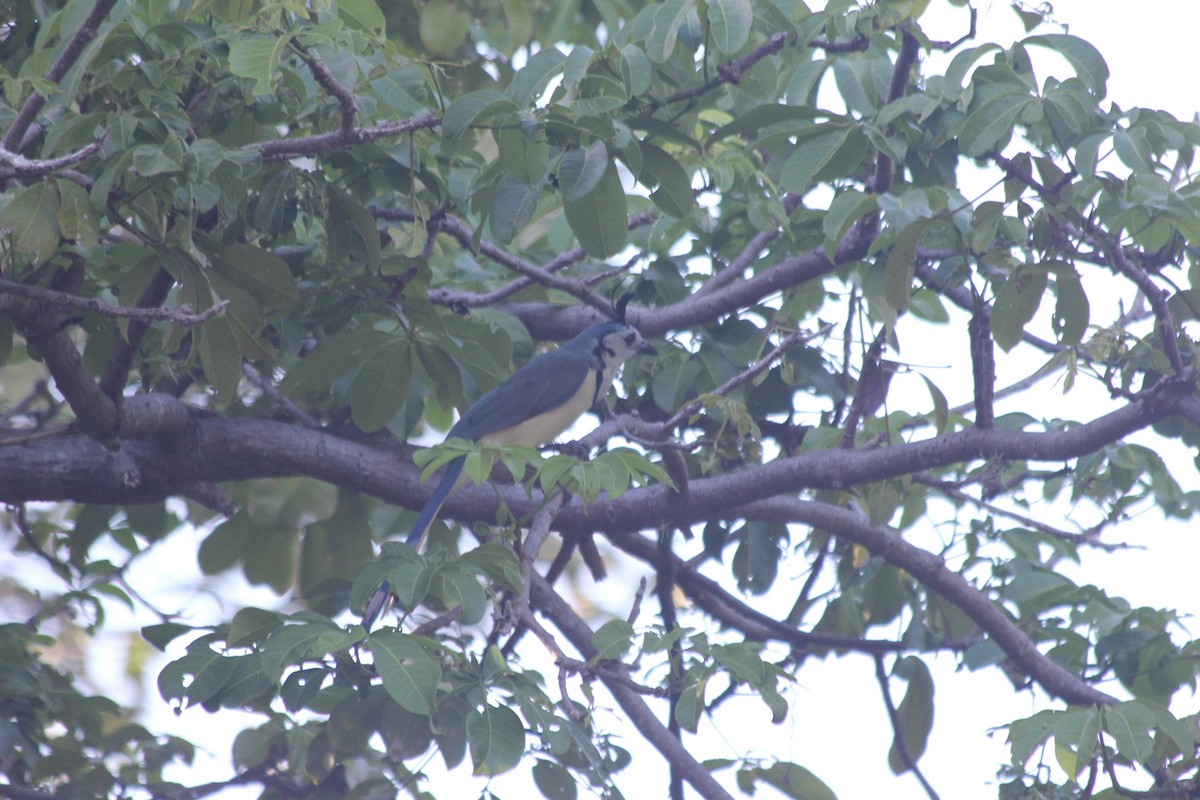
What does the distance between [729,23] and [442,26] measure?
1.80 metres

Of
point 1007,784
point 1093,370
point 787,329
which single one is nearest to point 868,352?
point 787,329

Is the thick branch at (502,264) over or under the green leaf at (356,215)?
over

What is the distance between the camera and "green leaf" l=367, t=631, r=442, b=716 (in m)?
2.43

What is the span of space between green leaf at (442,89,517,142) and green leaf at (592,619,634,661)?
1.18 metres

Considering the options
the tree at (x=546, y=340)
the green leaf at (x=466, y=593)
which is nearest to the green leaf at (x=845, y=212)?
the tree at (x=546, y=340)

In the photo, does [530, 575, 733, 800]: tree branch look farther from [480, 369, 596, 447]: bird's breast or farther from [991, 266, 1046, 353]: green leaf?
[991, 266, 1046, 353]: green leaf

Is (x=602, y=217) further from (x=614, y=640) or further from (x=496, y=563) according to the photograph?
(x=614, y=640)

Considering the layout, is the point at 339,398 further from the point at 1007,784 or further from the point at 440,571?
the point at 1007,784

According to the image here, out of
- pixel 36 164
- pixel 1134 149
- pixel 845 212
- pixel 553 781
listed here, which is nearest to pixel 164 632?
pixel 553 781

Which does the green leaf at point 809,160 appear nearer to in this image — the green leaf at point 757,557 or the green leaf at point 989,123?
the green leaf at point 989,123

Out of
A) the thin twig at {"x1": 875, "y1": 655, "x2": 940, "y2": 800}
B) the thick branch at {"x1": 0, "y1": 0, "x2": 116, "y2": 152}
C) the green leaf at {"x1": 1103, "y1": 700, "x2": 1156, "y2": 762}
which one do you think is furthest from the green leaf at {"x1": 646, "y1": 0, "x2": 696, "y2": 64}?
the thin twig at {"x1": 875, "y1": 655, "x2": 940, "y2": 800}

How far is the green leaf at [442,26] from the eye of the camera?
4191 mm

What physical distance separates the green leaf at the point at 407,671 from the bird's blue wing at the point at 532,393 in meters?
2.06

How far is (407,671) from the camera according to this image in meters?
2.47
